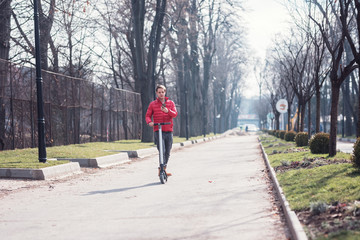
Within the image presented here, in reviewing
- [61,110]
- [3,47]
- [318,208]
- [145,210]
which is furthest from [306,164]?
[61,110]

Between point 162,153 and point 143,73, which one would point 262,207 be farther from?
point 143,73

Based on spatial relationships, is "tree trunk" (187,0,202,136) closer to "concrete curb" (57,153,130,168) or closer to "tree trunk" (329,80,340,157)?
"concrete curb" (57,153,130,168)

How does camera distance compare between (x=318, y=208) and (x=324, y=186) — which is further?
(x=324, y=186)

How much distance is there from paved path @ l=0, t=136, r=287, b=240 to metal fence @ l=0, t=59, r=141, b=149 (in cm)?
790

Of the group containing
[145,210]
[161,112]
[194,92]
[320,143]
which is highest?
[194,92]

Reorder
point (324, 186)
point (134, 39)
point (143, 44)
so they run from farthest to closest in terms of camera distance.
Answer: point (134, 39) → point (143, 44) → point (324, 186)

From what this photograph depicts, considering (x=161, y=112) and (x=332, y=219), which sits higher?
(x=161, y=112)

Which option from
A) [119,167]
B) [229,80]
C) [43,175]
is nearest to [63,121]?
[119,167]

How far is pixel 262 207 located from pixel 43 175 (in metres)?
6.02

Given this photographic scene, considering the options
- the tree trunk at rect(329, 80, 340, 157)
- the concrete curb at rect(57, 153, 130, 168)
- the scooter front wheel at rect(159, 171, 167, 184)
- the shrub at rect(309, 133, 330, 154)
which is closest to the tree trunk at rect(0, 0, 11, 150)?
the concrete curb at rect(57, 153, 130, 168)

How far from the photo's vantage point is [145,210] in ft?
22.7

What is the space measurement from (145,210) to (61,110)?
1630 centimetres

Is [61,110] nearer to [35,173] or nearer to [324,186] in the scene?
[35,173]

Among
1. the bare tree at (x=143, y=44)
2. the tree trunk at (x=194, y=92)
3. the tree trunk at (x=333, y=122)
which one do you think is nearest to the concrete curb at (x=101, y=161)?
the tree trunk at (x=333, y=122)
